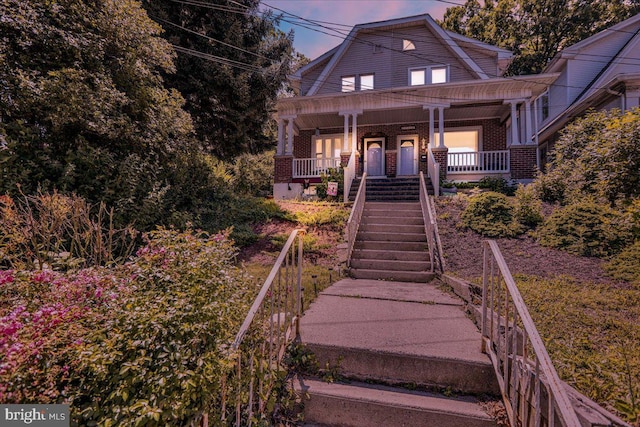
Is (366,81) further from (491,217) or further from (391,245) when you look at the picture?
(391,245)

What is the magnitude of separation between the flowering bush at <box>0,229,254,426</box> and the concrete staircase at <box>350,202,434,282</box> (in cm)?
426

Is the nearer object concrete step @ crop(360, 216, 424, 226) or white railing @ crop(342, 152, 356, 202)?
concrete step @ crop(360, 216, 424, 226)

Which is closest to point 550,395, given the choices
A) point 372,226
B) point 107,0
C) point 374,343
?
point 374,343

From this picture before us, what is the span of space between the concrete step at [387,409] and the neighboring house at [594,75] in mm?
14117

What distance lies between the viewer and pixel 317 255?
6824 millimetres

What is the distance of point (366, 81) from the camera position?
14648 mm

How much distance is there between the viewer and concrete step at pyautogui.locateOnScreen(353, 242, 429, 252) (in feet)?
21.6

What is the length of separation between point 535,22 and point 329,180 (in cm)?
2130

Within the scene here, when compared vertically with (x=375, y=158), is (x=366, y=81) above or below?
above

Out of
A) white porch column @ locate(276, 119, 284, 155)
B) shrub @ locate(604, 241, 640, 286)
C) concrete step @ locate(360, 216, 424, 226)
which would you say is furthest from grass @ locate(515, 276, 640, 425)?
white porch column @ locate(276, 119, 284, 155)

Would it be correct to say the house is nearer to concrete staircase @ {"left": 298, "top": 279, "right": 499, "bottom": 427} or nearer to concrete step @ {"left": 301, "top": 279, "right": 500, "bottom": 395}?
concrete step @ {"left": 301, "top": 279, "right": 500, "bottom": 395}

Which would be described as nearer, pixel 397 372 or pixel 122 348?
pixel 122 348

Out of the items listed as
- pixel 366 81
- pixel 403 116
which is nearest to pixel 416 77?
pixel 403 116
